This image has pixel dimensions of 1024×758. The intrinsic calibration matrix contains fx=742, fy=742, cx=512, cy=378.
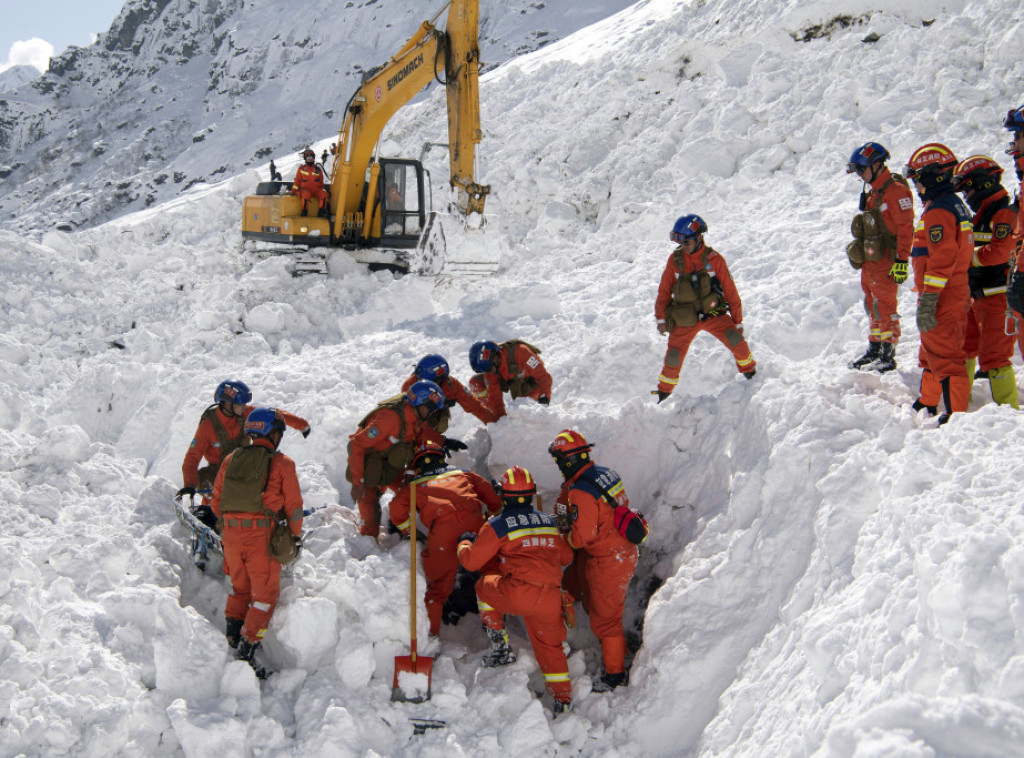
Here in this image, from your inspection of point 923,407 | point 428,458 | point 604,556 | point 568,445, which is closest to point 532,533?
point 604,556

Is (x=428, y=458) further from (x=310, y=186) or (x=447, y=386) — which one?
(x=310, y=186)

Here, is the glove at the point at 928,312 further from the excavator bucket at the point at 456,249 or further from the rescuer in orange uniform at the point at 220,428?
the excavator bucket at the point at 456,249

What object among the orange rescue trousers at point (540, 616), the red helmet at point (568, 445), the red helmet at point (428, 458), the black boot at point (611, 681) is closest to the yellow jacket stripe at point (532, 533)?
the orange rescue trousers at point (540, 616)

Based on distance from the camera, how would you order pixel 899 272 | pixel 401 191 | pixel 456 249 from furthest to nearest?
pixel 401 191
pixel 456 249
pixel 899 272

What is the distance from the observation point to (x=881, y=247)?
541 centimetres

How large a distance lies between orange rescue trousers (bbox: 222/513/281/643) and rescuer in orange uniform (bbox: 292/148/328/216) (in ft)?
27.5

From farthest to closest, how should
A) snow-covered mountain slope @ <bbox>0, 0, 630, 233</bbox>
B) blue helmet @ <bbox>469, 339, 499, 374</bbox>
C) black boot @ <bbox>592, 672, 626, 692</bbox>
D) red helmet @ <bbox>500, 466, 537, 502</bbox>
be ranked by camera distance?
snow-covered mountain slope @ <bbox>0, 0, 630, 233</bbox> → blue helmet @ <bbox>469, 339, 499, 374</bbox> → red helmet @ <bbox>500, 466, 537, 502</bbox> → black boot @ <bbox>592, 672, 626, 692</bbox>

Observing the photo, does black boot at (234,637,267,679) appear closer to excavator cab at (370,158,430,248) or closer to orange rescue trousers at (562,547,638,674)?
orange rescue trousers at (562,547,638,674)

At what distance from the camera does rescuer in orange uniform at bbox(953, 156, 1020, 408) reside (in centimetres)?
444

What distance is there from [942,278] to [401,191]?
8.91 meters

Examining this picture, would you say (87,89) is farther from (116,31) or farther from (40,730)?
(40,730)

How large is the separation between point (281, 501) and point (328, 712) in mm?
1288

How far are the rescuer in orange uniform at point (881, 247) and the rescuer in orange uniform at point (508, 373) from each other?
8.15 ft

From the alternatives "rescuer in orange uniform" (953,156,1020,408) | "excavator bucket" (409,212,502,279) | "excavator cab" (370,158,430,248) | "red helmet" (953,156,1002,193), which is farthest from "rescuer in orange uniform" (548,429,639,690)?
"excavator cab" (370,158,430,248)
